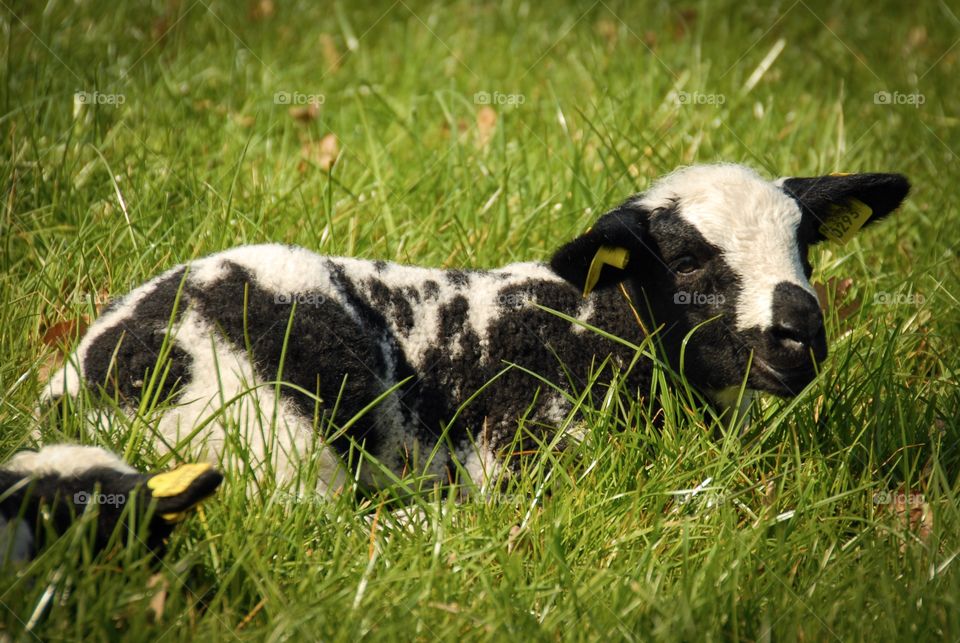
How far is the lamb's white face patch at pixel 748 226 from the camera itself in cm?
348

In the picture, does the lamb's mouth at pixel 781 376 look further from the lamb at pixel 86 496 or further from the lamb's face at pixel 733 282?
the lamb at pixel 86 496

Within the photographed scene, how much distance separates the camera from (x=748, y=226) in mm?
3553

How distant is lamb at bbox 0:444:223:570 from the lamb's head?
1.59 m

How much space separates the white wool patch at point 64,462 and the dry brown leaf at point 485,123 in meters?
3.77

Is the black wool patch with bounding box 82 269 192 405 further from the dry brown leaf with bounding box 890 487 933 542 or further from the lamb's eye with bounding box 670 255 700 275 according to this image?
the dry brown leaf with bounding box 890 487 933 542

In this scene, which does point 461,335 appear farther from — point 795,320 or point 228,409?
point 795,320

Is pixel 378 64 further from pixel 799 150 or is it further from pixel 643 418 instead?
pixel 643 418

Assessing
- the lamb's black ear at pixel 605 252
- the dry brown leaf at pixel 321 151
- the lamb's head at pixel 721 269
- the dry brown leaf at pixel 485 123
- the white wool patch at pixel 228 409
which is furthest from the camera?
the dry brown leaf at pixel 485 123

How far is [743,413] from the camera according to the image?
12.6 feet

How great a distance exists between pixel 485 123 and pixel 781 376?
3.62 metres

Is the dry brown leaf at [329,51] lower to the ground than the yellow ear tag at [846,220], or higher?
higher

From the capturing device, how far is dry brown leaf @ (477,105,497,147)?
20.4ft

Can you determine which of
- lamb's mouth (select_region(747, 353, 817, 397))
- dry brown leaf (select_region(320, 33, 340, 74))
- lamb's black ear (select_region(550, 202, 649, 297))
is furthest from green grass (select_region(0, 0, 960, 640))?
lamb's black ear (select_region(550, 202, 649, 297))

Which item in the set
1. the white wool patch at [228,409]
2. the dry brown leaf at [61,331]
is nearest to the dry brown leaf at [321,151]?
the dry brown leaf at [61,331]
